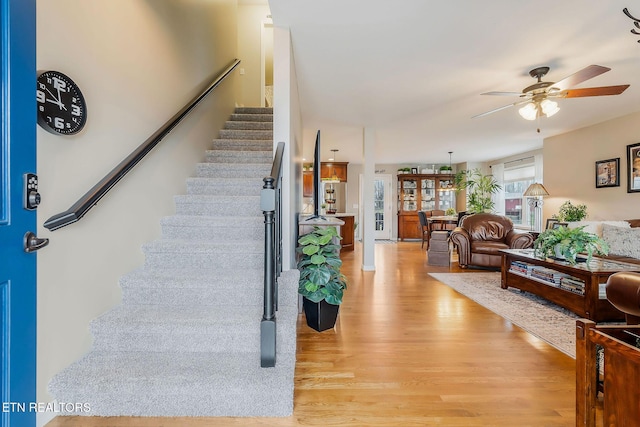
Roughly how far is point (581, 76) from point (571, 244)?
1673 millimetres

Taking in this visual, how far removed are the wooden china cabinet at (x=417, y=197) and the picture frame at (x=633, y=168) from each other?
5.30m

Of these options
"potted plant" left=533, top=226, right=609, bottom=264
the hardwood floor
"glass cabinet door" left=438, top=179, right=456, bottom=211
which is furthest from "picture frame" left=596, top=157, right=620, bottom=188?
"glass cabinet door" left=438, top=179, right=456, bottom=211

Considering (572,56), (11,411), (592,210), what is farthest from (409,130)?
(11,411)

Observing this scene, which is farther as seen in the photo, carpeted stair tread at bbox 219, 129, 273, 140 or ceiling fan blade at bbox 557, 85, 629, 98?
carpeted stair tread at bbox 219, 129, 273, 140

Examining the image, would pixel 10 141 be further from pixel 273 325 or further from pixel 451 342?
pixel 451 342

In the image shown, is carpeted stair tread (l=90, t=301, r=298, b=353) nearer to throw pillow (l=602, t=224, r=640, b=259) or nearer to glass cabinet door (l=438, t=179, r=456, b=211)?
throw pillow (l=602, t=224, r=640, b=259)

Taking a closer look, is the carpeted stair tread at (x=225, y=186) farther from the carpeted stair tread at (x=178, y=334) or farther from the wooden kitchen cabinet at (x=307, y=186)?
the wooden kitchen cabinet at (x=307, y=186)

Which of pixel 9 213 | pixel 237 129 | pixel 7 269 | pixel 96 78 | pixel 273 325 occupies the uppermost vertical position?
pixel 237 129

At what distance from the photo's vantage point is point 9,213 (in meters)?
1.17

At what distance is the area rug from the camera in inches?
101

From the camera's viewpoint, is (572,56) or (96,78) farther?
(572,56)

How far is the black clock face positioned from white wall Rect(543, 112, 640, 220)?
6550 millimetres

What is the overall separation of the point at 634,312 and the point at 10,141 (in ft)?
8.73

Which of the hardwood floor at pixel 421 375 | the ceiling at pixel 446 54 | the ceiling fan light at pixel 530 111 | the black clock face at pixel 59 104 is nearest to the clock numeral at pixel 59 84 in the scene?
the black clock face at pixel 59 104
